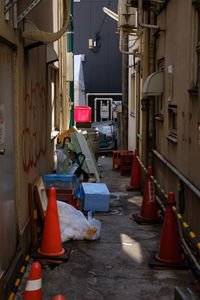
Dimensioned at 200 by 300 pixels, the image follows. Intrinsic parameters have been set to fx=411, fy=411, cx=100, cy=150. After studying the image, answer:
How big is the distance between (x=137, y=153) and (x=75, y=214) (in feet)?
14.8

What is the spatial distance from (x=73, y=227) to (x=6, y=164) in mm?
2100

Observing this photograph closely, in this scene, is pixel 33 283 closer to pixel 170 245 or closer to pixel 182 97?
pixel 170 245

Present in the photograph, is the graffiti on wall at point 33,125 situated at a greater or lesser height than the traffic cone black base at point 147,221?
greater

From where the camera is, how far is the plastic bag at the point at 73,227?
600cm

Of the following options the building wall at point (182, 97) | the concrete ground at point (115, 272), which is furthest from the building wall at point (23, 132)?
the building wall at point (182, 97)

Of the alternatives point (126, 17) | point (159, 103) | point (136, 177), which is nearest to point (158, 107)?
point (159, 103)

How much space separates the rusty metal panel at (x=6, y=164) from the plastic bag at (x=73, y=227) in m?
1.37

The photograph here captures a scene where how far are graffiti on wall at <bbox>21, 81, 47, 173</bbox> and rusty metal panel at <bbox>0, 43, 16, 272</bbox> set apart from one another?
670 millimetres

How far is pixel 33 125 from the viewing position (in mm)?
6078

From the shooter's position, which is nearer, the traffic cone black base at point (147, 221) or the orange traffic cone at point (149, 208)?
the orange traffic cone at point (149, 208)

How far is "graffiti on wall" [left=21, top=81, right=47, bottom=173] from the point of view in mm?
5398

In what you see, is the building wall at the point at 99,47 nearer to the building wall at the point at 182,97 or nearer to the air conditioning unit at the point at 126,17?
the air conditioning unit at the point at 126,17

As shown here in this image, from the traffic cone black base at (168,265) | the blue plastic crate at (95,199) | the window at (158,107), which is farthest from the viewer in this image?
the window at (158,107)

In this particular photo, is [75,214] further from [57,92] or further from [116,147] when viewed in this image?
[116,147]
